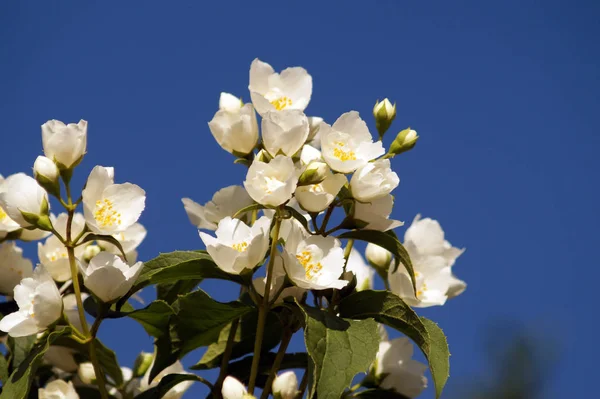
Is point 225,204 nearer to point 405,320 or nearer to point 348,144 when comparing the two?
point 348,144

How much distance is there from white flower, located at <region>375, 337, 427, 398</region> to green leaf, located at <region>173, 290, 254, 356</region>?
319 millimetres

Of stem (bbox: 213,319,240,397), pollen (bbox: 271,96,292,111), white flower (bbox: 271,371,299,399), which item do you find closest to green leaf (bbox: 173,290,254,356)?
stem (bbox: 213,319,240,397)

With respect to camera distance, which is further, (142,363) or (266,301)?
(142,363)

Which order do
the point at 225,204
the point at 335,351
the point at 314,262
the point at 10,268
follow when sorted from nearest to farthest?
the point at 335,351
the point at 314,262
the point at 225,204
the point at 10,268

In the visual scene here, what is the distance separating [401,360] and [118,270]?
0.58 metres

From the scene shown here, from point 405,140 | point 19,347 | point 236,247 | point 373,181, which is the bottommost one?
point 19,347

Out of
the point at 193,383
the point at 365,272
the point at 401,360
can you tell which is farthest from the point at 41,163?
the point at 401,360

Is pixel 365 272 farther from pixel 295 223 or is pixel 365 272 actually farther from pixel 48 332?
pixel 48 332

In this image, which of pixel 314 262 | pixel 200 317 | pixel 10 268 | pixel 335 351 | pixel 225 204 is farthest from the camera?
pixel 10 268

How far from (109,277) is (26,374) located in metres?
0.19

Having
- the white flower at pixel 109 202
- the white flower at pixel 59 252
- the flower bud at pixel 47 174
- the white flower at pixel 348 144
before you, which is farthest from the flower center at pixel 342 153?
the white flower at pixel 59 252

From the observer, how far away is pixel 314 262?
125cm

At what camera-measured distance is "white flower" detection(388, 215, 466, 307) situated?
1.47m

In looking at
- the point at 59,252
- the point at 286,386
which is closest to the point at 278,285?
the point at 286,386
